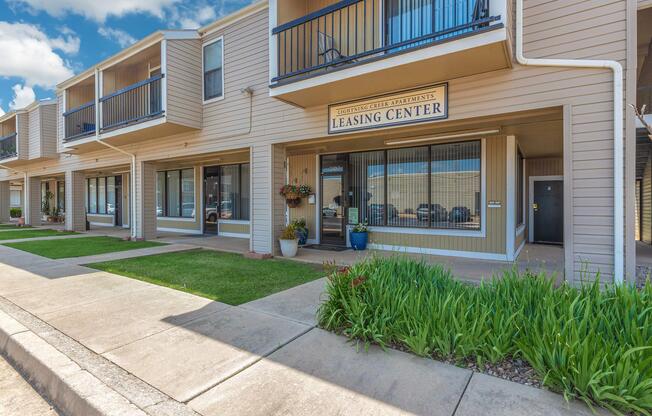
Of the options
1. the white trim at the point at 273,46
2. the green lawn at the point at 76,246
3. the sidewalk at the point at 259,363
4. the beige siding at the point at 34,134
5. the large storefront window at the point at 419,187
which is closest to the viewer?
the sidewalk at the point at 259,363

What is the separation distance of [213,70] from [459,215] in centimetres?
735

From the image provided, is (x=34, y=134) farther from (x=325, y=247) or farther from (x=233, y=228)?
(x=325, y=247)

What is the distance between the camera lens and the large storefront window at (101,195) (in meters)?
17.5

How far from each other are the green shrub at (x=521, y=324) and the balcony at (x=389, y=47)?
304 cm

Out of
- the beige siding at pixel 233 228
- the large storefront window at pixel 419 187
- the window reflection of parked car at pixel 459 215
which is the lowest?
the beige siding at pixel 233 228

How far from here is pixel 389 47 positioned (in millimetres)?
5059

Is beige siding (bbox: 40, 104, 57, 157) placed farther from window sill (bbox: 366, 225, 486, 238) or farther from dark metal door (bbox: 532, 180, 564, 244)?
dark metal door (bbox: 532, 180, 564, 244)

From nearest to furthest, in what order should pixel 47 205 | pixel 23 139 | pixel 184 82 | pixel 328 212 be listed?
pixel 184 82 → pixel 328 212 → pixel 23 139 → pixel 47 205

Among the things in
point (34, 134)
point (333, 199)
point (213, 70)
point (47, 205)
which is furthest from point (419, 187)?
point (47, 205)

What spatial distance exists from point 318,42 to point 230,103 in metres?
2.72

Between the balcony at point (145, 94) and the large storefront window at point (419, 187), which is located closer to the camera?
the large storefront window at point (419, 187)

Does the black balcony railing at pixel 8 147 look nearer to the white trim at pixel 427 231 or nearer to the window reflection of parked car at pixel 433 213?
the white trim at pixel 427 231

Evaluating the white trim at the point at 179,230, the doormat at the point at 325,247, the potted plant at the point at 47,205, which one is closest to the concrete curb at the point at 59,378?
the doormat at the point at 325,247

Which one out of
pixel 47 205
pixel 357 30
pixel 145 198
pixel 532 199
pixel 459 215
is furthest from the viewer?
pixel 47 205
